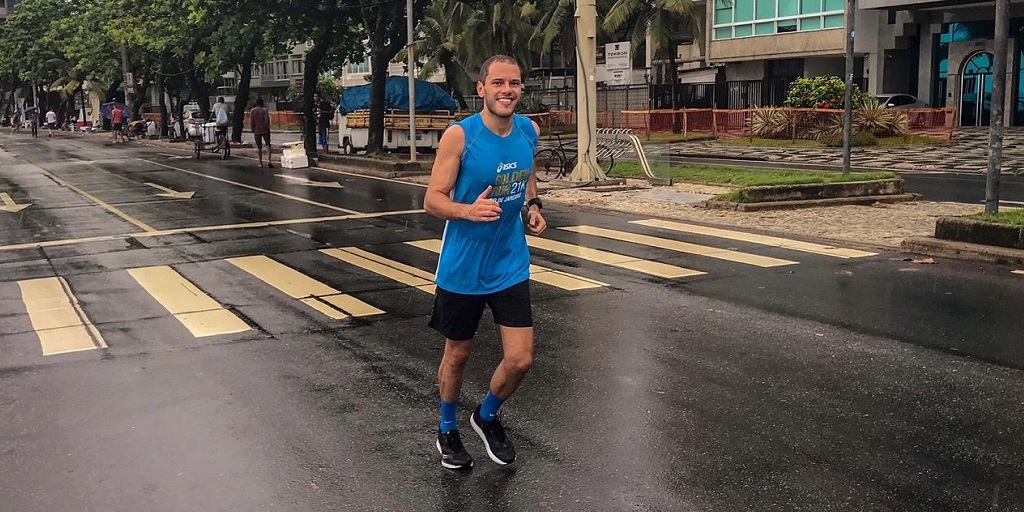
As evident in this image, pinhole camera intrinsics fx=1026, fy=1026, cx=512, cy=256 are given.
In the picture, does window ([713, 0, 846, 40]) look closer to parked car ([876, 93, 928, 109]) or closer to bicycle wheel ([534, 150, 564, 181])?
parked car ([876, 93, 928, 109])

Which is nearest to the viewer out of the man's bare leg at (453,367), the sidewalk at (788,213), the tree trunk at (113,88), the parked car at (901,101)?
the man's bare leg at (453,367)

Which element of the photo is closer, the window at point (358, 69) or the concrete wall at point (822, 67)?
the concrete wall at point (822, 67)

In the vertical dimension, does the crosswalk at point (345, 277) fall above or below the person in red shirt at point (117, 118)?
below

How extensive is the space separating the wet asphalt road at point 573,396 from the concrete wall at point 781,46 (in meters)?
32.4

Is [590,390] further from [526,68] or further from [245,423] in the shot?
[526,68]

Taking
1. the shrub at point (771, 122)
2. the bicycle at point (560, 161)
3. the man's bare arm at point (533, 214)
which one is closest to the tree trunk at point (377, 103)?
the bicycle at point (560, 161)

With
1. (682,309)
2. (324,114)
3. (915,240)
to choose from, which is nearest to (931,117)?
(324,114)

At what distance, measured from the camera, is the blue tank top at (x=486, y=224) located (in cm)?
467

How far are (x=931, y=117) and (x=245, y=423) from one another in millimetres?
31238

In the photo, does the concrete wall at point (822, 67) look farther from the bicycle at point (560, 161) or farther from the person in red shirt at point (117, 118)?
the person in red shirt at point (117, 118)

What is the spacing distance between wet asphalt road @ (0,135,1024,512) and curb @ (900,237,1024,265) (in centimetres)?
25

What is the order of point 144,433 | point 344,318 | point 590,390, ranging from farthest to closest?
point 344,318 < point 590,390 < point 144,433

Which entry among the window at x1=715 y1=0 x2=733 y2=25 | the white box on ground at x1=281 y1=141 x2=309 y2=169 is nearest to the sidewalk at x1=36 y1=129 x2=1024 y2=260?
the white box on ground at x1=281 y1=141 x2=309 y2=169

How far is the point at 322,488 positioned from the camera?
466cm
